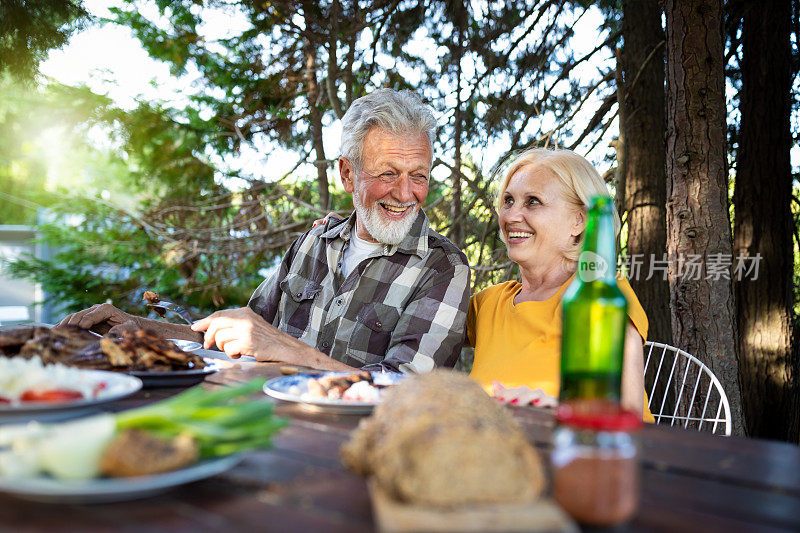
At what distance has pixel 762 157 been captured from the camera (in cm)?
456

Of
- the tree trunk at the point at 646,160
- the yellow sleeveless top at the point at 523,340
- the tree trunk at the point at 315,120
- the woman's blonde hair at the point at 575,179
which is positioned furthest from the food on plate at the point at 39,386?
the tree trunk at the point at 315,120

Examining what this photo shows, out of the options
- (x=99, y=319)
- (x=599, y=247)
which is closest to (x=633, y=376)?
(x=599, y=247)

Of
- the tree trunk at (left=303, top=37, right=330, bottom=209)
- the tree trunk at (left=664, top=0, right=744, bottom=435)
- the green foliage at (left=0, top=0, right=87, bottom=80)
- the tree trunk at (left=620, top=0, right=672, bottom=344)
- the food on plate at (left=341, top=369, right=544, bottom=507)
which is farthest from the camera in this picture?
the tree trunk at (left=303, top=37, right=330, bottom=209)

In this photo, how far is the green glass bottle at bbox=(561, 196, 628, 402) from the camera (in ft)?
2.55

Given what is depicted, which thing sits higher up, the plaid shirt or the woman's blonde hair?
the woman's blonde hair

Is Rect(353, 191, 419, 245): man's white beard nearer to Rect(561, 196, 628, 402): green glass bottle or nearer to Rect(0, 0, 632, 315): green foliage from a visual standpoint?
Rect(561, 196, 628, 402): green glass bottle

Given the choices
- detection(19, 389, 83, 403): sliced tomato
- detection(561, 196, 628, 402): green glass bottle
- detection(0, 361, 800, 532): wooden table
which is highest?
detection(561, 196, 628, 402): green glass bottle

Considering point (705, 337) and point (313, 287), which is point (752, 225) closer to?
point (705, 337)

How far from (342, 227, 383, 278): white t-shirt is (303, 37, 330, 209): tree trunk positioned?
3.07 m

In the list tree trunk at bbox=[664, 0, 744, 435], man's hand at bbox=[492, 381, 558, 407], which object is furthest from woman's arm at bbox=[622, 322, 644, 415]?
tree trunk at bbox=[664, 0, 744, 435]

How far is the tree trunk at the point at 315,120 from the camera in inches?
224

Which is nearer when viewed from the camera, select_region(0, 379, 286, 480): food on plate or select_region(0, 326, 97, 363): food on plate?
select_region(0, 379, 286, 480): food on plate

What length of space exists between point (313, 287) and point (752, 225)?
3508 mm

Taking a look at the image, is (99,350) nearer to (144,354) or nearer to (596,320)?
(144,354)
